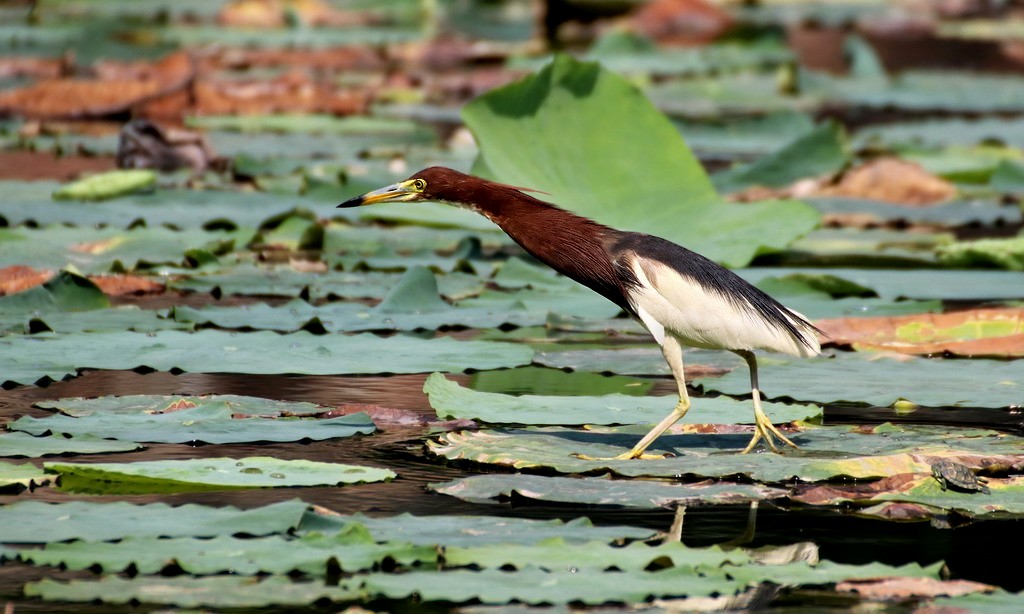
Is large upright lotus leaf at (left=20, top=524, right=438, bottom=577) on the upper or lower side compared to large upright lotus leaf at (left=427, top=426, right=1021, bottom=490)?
upper

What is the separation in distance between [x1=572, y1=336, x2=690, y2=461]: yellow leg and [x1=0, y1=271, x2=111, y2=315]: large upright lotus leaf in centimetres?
204

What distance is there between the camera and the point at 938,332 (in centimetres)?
552

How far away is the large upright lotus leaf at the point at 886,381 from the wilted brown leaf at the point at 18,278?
2345mm

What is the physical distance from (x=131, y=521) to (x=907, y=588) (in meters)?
1.45

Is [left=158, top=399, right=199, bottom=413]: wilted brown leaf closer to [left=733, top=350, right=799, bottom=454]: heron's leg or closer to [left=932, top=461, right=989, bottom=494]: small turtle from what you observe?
[left=733, top=350, right=799, bottom=454]: heron's leg

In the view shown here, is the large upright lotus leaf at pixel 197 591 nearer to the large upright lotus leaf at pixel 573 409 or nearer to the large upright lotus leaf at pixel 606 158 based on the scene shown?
the large upright lotus leaf at pixel 573 409

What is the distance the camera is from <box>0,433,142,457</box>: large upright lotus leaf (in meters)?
3.79

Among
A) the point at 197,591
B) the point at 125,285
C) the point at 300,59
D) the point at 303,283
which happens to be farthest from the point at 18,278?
the point at 300,59

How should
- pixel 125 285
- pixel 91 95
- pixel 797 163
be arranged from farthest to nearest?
pixel 91 95
pixel 797 163
pixel 125 285

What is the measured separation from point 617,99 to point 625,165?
0.28 m

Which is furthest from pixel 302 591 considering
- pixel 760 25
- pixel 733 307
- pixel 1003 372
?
pixel 760 25

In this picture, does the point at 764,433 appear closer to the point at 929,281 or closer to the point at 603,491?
the point at 603,491

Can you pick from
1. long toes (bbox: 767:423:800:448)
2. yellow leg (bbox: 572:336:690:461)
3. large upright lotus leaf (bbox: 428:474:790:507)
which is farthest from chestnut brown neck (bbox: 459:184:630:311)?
large upright lotus leaf (bbox: 428:474:790:507)

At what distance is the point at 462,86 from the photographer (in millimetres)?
14328
